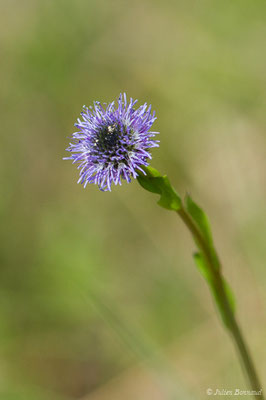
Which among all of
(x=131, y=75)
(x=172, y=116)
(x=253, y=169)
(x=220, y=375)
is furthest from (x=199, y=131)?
(x=220, y=375)

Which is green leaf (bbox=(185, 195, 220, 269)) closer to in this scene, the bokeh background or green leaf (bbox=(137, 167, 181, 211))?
green leaf (bbox=(137, 167, 181, 211))

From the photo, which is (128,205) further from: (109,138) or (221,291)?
(109,138)

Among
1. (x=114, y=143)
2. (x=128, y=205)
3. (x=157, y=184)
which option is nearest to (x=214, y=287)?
(x=157, y=184)

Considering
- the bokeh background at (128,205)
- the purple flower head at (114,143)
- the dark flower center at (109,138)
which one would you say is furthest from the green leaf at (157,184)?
the bokeh background at (128,205)

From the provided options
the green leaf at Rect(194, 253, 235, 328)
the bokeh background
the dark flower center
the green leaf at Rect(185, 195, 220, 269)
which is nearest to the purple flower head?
the dark flower center

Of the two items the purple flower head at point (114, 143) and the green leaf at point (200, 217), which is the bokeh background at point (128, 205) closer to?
the green leaf at point (200, 217)
